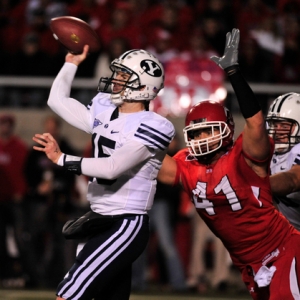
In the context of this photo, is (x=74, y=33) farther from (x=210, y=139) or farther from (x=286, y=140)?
(x=286, y=140)

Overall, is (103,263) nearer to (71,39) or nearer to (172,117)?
(71,39)

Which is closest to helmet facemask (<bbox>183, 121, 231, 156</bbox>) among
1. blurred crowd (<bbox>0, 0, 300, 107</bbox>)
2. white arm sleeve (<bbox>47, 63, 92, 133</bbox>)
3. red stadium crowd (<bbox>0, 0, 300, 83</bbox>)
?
white arm sleeve (<bbox>47, 63, 92, 133</bbox>)

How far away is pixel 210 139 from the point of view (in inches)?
165

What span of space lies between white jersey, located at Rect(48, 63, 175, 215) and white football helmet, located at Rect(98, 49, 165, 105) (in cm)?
11

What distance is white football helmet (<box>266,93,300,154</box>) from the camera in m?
4.82

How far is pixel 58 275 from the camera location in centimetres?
788

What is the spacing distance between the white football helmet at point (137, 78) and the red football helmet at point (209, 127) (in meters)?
0.28

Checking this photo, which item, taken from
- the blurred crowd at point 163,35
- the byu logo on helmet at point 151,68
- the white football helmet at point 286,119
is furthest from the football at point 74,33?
the blurred crowd at point 163,35

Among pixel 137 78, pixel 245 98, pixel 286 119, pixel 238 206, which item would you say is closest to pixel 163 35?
pixel 286 119

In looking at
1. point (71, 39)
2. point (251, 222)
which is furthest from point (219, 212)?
point (71, 39)

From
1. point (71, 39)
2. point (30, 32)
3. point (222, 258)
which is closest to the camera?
point (71, 39)

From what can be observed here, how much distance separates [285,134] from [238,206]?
83 centimetres

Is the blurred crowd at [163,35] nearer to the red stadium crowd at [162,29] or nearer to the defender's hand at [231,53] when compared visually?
the red stadium crowd at [162,29]

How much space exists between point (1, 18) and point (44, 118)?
5.71 feet
